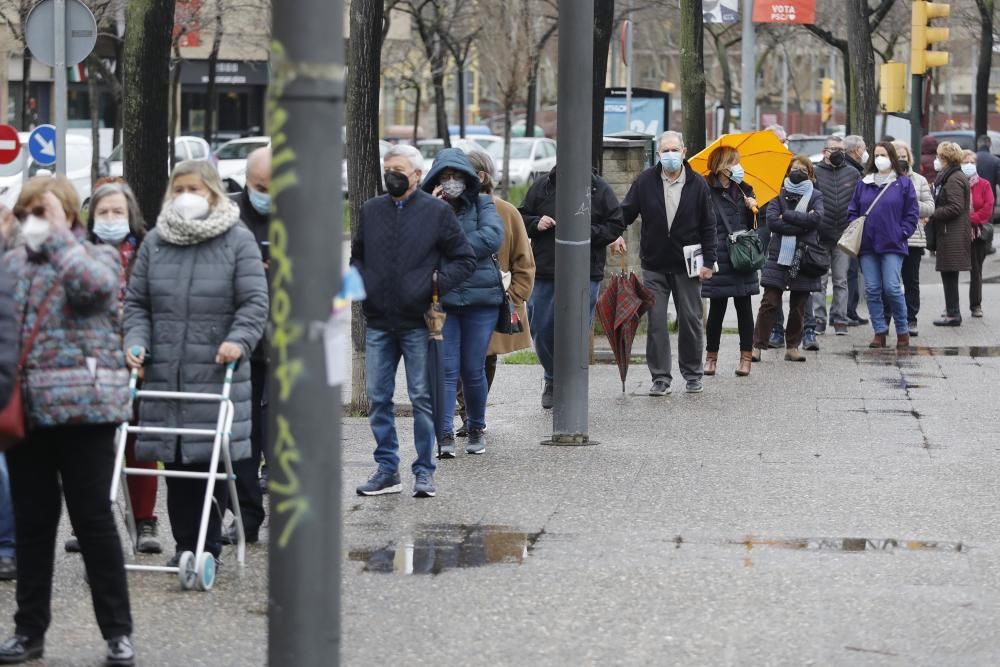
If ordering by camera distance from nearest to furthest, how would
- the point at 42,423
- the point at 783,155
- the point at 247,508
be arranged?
the point at 42,423, the point at 247,508, the point at 783,155

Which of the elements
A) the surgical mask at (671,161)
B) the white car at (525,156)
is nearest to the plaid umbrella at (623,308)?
the surgical mask at (671,161)

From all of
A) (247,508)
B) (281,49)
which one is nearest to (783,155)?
(247,508)

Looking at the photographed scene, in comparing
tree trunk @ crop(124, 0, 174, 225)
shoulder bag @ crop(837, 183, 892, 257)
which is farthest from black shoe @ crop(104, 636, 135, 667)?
shoulder bag @ crop(837, 183, 892, 257)

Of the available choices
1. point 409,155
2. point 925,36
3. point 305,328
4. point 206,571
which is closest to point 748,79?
point 925,36

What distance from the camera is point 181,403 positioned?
6695 millimetres

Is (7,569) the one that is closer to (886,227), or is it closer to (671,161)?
(671,161)

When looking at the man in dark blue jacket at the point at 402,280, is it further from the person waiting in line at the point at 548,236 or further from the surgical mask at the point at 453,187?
the person waiting in line at the point at 548,236

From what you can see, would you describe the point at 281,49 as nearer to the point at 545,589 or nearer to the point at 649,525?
the point at 545,589

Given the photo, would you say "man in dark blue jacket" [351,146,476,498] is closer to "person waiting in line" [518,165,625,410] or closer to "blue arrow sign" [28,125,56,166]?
"person waiting in line" [518,165,625,410]

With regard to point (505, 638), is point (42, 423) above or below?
above

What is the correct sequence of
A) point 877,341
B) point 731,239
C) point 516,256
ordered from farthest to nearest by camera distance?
point 877,341 < point 731,239 < point 516,256

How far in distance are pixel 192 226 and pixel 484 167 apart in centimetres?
358

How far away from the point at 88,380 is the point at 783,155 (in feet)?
32.7

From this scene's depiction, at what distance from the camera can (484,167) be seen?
9.95m
